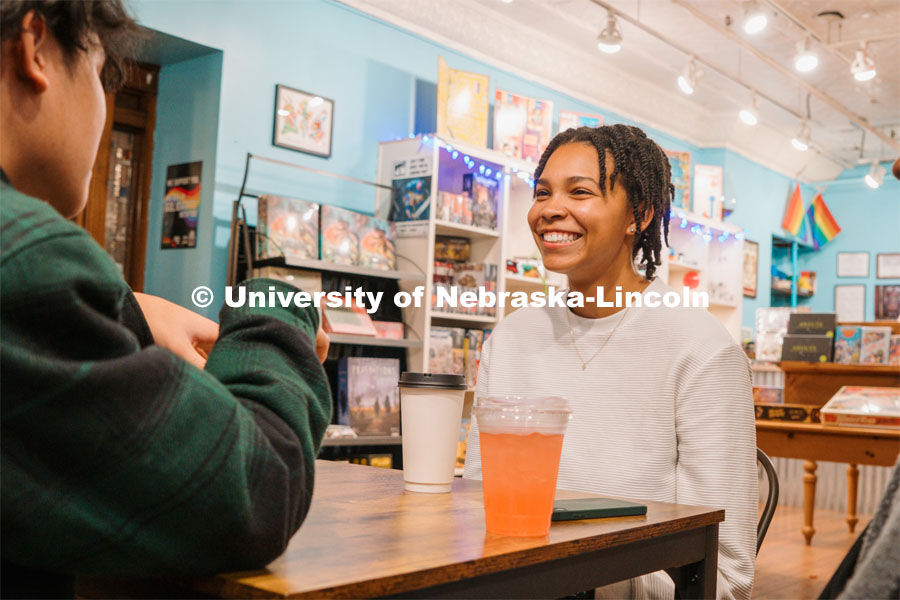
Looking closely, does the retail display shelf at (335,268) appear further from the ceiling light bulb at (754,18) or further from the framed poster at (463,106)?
the ceiling light bulb at (754,18)

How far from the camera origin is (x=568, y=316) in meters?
1.72

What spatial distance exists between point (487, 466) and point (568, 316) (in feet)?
2.85

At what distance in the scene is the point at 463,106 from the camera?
16.2 feet

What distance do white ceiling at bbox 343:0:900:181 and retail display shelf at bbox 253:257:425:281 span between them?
156 cm

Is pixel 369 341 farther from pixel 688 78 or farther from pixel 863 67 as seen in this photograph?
pixel 863 67

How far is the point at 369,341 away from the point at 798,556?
263 cm

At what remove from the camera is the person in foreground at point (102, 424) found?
574 mm

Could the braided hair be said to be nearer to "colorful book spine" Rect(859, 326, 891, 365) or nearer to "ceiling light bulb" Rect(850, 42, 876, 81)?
"colorful book spine" Rect(859, 326, 891, 365)

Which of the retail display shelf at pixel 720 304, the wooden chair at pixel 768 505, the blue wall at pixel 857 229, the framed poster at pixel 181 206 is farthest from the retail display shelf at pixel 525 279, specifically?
the blue wall at pixel 857 229

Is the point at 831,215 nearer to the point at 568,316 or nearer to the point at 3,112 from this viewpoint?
the point at 568,316

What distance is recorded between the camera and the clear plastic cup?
2.78ft

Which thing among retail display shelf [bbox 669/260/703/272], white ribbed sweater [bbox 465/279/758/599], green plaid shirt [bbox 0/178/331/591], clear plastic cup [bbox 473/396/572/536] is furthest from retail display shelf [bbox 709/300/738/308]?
green plaid shirt [bbox 0/178/331/591]

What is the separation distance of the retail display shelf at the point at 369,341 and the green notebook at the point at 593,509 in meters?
3.01

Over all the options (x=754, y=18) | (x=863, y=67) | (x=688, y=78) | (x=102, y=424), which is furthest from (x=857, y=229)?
(x=102, y=424)
